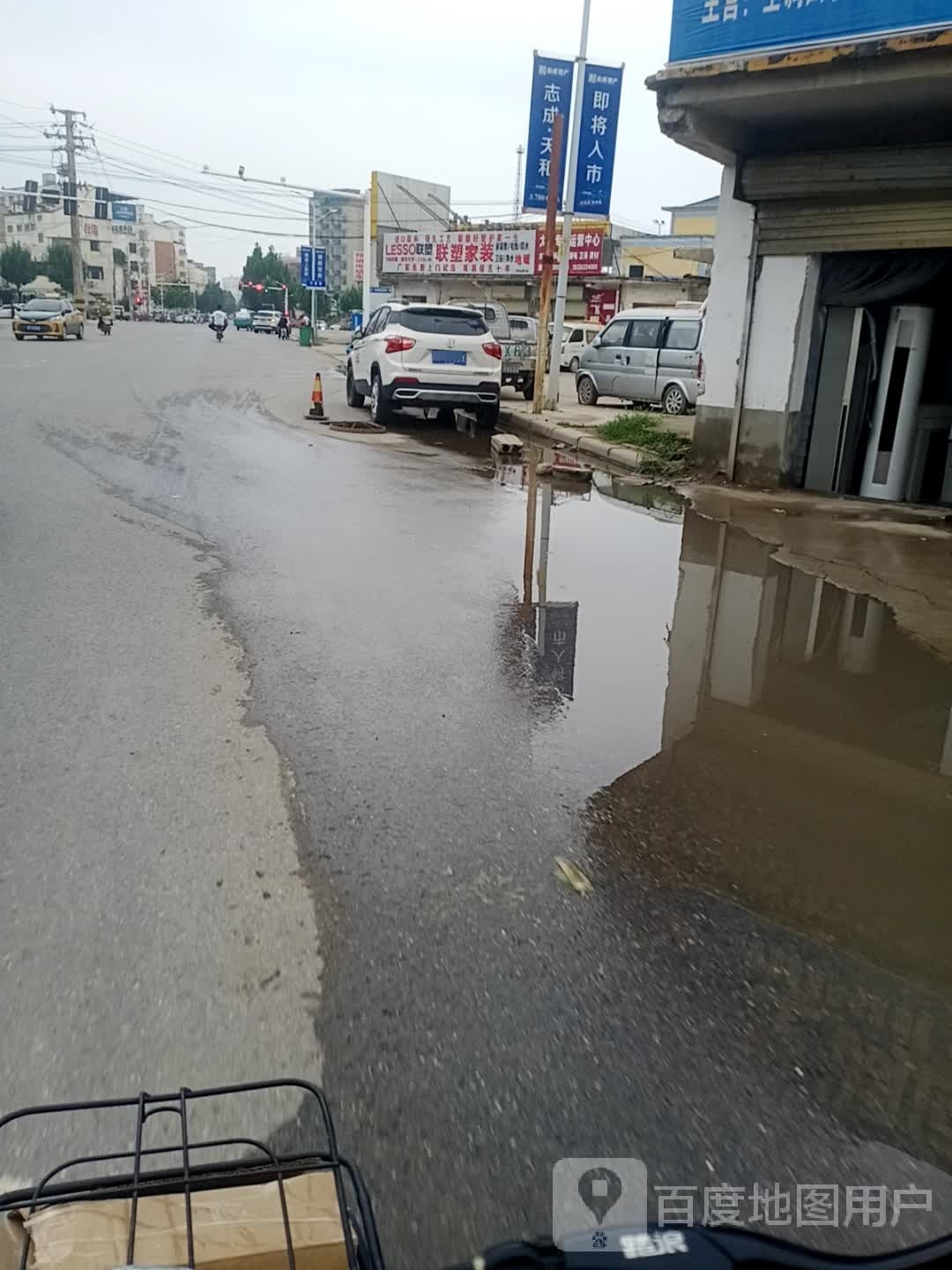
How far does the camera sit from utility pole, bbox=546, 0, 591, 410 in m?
16.8

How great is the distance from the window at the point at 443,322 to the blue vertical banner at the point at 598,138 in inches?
158

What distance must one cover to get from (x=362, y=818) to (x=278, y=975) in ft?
3.13

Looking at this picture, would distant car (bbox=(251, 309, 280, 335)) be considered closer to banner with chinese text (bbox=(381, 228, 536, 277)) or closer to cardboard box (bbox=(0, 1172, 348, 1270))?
banner with chinese text (bbox=(381, 228, 536, 277))

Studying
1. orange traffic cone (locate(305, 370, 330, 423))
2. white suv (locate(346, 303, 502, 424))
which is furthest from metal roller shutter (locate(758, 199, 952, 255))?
orange traffic cone (locate(305, 370, 330, 423))

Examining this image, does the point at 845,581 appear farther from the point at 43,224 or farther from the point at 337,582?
the point at 43,224

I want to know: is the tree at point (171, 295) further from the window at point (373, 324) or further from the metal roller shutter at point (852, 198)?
the metal roller shutter at point (852, 198)

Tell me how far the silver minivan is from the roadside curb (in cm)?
212

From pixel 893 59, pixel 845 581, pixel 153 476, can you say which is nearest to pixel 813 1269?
pixel 845 581

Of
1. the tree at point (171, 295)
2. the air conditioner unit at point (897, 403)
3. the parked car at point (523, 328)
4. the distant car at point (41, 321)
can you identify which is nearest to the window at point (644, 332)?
A: the parked car at point (523, 328)

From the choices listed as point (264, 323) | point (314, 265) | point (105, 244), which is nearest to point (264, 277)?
point (105, 244)

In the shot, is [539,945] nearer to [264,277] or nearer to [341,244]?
[264,277]

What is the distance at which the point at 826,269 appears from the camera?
10633 millimetres

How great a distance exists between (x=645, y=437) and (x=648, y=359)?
190 inches

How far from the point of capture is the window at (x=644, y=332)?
18188 mm
